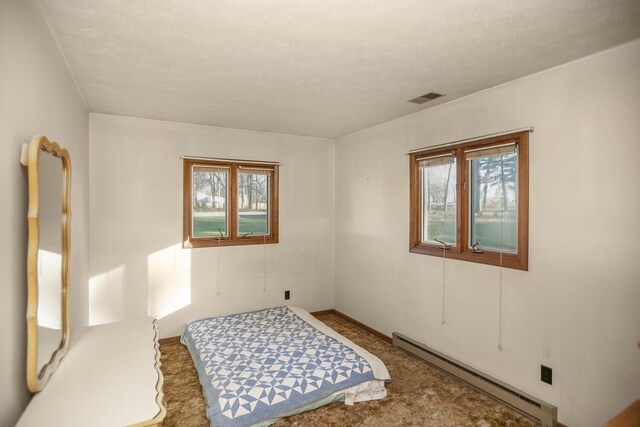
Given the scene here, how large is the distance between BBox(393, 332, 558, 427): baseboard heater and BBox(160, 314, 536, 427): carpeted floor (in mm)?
59

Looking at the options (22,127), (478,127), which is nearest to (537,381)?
(478,127)

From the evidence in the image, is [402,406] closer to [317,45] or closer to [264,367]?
[264,367]

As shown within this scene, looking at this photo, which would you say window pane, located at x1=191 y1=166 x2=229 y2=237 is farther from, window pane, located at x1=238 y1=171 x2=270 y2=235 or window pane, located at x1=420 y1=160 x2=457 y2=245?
window pane, located at x1=420 y1=160 x2=457 y2=245

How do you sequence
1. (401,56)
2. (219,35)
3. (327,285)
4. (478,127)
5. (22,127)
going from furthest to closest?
(327,285)
(478,127)
(401,56)
(219,35)
(22,127)

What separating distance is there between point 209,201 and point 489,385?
342 centimetres

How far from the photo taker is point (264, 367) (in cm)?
281

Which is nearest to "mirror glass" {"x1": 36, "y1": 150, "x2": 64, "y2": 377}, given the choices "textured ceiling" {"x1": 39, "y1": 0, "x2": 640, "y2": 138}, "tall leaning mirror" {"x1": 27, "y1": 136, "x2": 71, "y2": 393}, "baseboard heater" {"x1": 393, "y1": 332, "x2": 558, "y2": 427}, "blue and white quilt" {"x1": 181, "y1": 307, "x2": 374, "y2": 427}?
"tall leaning mirror" {"x1": 27, "y1": 136, "x2": 71, "y2": 393}

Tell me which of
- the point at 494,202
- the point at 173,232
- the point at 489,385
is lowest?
the point at 489,385

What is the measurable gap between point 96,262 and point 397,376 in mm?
3219

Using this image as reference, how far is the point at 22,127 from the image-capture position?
138 cm

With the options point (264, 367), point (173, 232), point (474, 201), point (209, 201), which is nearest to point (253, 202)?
point (209, 201)

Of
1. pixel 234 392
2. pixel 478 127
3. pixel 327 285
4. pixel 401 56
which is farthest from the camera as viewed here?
pixel 327 285

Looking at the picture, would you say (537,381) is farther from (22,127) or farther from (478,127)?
(22,127)

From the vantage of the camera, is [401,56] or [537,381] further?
[537,381]
